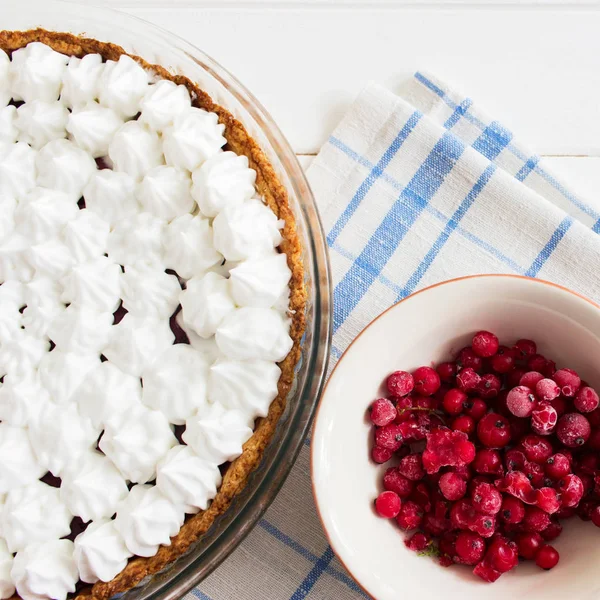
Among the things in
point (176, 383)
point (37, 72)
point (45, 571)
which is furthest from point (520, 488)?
point (37, 72)

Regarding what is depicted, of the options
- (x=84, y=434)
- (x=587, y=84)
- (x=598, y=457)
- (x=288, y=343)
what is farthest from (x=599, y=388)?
(x=84, y=434)

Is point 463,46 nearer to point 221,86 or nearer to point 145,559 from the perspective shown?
point 221,86

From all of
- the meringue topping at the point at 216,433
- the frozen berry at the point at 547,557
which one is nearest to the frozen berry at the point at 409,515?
the frozen berry at the point at 547,557

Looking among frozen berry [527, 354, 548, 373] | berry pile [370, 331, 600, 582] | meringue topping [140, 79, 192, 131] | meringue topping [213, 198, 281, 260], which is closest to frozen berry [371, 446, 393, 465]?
berry pile [370, 331, 600, 582]

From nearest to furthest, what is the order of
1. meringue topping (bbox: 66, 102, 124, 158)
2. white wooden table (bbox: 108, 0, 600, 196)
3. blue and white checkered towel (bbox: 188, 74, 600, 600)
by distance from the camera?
meringue topping (bbox: 66, 102, 124, 158) → blue and white checkered towel (bbox: 188, 74, 600, 600) → white wooden table (bbox: 108, 0, 600, 196)

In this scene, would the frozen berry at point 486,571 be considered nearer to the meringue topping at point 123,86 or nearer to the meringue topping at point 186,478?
the meringue topping at point 186,478

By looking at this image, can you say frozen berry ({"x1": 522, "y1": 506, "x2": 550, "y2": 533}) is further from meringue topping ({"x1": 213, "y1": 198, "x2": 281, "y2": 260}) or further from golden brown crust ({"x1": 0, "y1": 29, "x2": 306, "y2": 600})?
meringue topping ({"x1": 213, "y1": 198, "x2": 281, "y2": 260})
